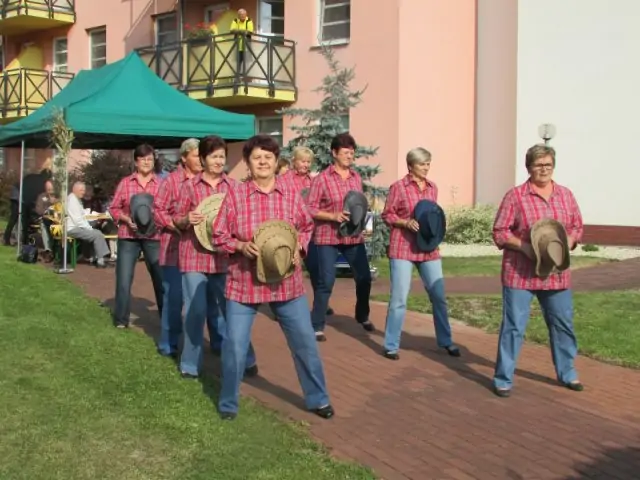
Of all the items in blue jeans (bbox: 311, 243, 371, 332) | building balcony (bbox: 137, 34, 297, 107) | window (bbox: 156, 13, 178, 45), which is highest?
window (bbox: 156, 13, 178, 45)

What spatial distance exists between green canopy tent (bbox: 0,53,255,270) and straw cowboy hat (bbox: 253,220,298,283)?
8.81 m

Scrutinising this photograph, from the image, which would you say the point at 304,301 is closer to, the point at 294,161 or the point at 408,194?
the point at 408,194

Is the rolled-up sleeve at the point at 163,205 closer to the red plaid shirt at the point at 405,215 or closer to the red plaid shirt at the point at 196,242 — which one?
the red plaid shirt at the point at 196,242

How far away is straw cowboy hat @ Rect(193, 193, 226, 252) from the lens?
6340mm

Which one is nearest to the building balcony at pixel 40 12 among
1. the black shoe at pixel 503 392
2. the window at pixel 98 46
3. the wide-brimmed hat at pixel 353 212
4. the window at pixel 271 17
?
the window at pixel 98 46

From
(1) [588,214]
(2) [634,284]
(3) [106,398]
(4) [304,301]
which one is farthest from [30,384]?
(1) [588,214]

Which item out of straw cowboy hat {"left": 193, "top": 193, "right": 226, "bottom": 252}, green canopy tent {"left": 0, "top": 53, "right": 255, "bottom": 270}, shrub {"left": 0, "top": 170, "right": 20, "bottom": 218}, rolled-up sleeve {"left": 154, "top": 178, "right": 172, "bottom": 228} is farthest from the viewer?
shrub {"left": 0, "top": 170, "right": 20, "bottom": 218}

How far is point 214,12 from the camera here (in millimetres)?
21969

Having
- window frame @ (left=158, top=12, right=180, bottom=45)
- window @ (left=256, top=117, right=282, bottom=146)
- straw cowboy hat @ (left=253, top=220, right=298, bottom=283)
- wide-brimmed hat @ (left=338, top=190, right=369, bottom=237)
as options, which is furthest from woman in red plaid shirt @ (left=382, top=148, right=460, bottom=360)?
window frame @ (left=158, top=12, right=180, bottom=45)

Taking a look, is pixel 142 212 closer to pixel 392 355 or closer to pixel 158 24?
pixel 392 355

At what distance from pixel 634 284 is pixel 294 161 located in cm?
524

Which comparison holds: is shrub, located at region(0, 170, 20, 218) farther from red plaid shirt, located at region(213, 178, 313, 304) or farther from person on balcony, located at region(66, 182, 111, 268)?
red plaid shirt, located at region(213, 178, 313, 304)

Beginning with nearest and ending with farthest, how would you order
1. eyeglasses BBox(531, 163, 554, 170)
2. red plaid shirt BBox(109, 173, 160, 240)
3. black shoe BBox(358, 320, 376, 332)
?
eyeglasses BBox(531, 163, 554, 170), red plaid shirt BBox(109, 173, 160, 240), black shoe BBox(358, 320, 376, 332)

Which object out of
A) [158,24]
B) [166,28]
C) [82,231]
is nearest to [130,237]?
[82,231]
